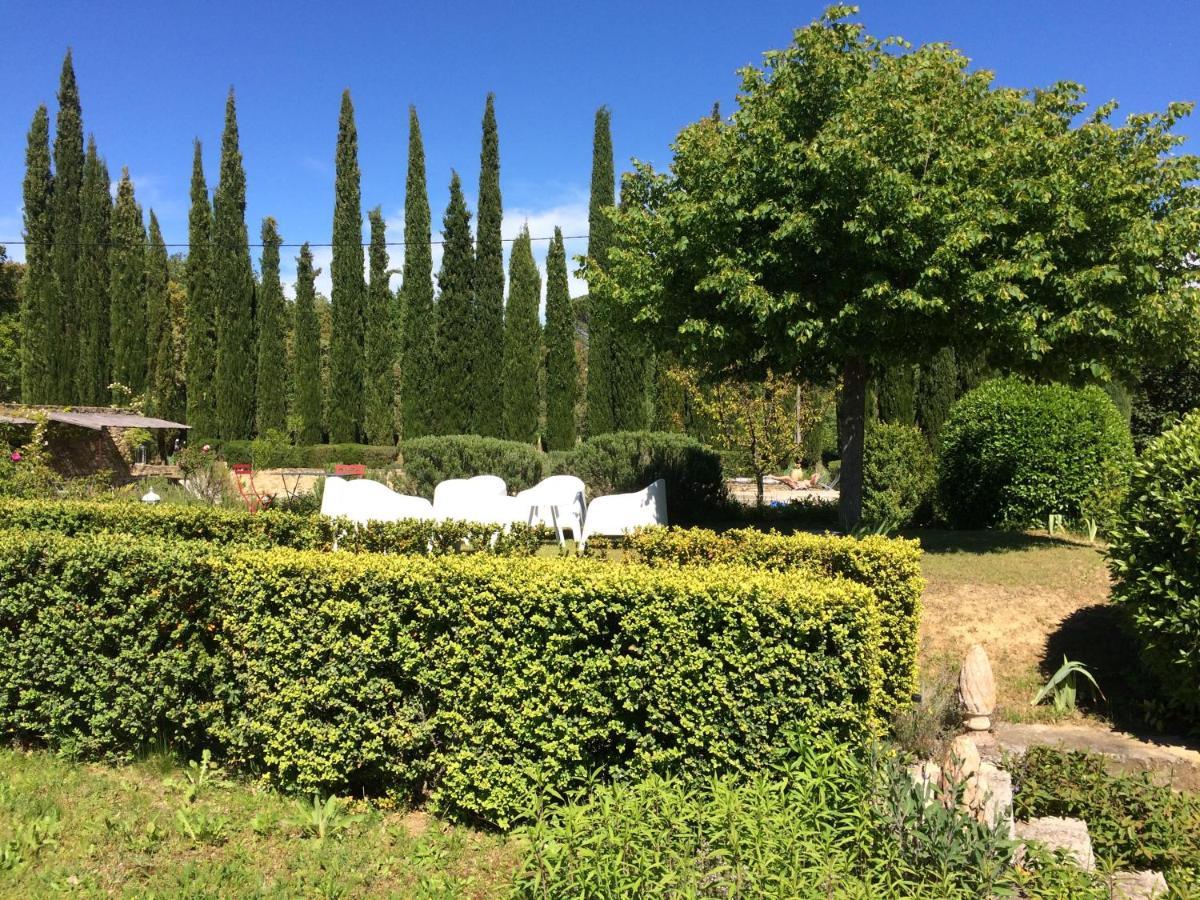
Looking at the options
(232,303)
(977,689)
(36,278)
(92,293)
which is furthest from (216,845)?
(36,278)

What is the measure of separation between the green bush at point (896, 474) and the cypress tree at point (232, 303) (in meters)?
23.6

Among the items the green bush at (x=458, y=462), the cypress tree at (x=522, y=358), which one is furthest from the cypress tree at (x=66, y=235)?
the green bush at (x=458, y=462)

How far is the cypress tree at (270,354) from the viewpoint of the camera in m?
28.2

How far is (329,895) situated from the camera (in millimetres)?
2961

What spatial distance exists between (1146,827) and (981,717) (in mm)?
774

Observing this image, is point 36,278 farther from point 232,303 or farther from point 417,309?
point 417,309

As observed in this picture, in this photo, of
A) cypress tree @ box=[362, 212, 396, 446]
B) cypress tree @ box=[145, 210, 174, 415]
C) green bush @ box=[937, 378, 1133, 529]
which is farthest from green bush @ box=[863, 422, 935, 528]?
cypress tree @ box=[145, 210, 174, 415]

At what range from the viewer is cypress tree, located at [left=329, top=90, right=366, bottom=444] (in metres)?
27.3

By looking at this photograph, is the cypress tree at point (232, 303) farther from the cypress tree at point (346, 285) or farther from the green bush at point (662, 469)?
the green bush at point (662, 469)

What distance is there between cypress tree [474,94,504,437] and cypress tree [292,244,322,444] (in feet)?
23.4

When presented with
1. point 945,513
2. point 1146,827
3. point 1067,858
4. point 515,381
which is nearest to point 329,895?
point 1067,858

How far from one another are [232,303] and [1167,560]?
28790 millimetres

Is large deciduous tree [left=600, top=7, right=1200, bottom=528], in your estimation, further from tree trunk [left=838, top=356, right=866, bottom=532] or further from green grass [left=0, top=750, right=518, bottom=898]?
green grass [left=0, top=750, right=518, bottom=898]

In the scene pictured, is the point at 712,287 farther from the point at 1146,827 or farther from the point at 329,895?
the point at 329,895
